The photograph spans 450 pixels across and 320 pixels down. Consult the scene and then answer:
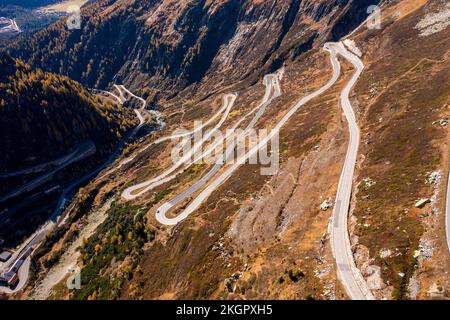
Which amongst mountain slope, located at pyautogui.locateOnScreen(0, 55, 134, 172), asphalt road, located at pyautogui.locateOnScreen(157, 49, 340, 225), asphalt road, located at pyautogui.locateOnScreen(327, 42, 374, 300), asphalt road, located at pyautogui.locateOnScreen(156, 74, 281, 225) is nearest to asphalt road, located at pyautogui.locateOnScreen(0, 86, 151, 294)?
mountain slope, located at pyautogui.locateOnScreen(0, 55, 134, 172)

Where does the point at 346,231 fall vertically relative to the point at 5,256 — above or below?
above

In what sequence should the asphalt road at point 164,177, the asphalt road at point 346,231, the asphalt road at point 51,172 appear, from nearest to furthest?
the asphalt road at point 346,231, the asphalt road at point 164,177, the asphalt road at point 51,172

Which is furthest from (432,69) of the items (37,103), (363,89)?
(37,103)

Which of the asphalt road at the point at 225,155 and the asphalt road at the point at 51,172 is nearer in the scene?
the asphalt road at the point at 225,155

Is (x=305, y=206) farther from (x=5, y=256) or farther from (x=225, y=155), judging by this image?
(x=5, y=256)

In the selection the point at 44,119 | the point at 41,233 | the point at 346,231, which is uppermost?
the point at 44,119

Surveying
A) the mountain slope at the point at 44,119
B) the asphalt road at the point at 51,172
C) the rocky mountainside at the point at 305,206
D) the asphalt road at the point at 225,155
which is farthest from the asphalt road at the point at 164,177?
the mountain slope at the point at 44,119

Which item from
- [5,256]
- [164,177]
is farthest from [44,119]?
[164,177]

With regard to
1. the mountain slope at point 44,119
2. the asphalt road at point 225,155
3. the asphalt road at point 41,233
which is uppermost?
the mountain slope at point 44,119

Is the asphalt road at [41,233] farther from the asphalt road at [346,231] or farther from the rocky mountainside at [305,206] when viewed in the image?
the asphalt road at [346,231]

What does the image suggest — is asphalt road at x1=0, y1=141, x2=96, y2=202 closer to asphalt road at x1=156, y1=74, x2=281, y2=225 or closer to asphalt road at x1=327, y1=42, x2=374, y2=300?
asphalt road at x1=156, y1=74, x2=281, y2=225
